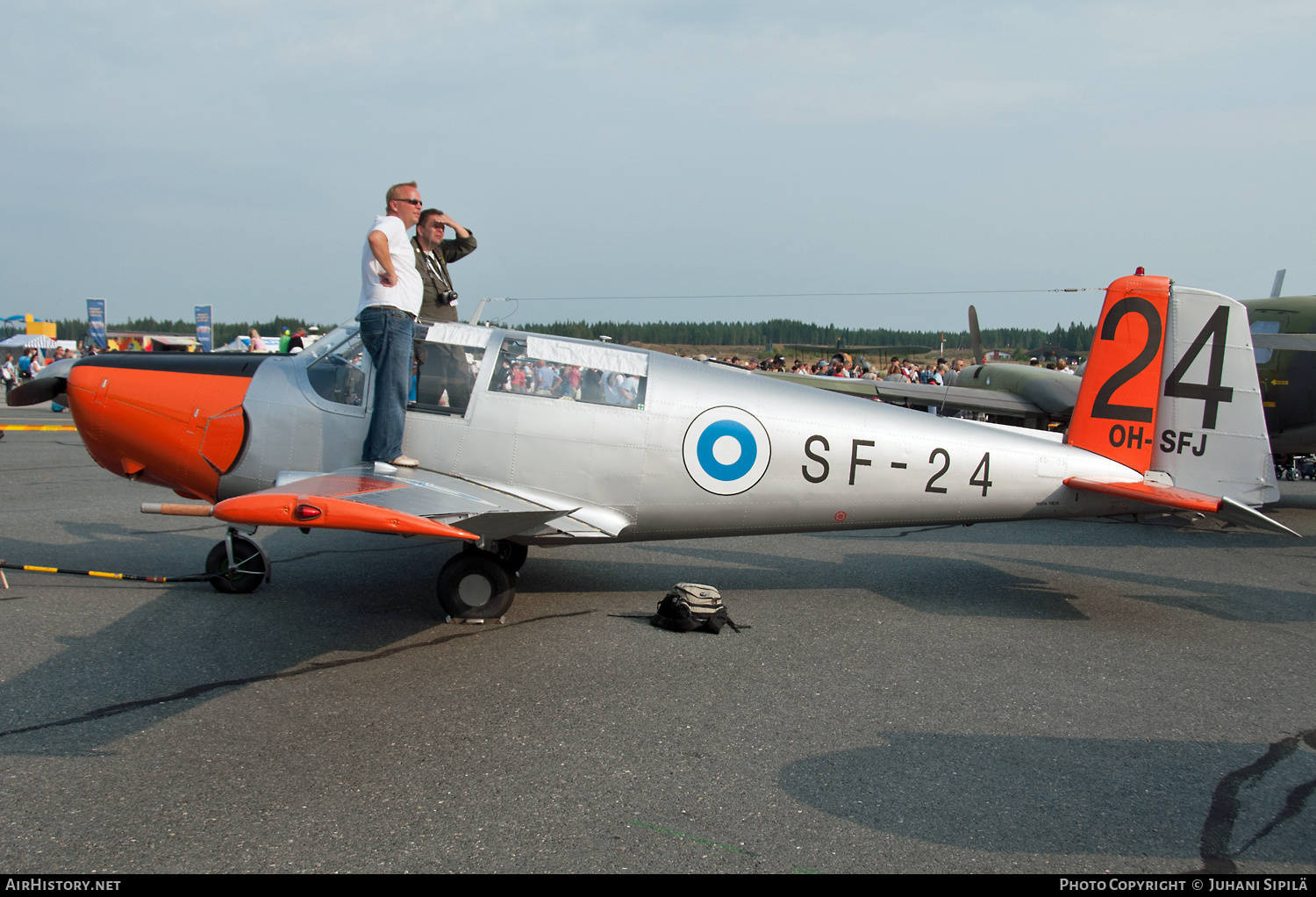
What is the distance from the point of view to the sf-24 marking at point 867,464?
596 centimetres

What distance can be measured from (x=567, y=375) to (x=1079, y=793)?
13.2ft

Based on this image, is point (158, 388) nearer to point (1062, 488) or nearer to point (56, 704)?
point (56, 704)

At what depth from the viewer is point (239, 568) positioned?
240 inches

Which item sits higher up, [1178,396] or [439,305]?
[439,305]

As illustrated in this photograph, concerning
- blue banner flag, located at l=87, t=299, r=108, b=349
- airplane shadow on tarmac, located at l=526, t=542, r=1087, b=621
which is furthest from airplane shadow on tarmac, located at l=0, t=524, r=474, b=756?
blue banner flag, located at l=87, t=299, r=108, b=349

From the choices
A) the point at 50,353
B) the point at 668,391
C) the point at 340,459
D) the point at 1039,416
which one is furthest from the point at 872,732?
the point at 50,353

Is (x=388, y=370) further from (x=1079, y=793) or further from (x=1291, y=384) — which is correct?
(x=1291, y=384)

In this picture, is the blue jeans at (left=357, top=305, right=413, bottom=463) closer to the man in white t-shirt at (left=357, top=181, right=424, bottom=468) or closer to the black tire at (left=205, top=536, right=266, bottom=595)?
the man in white t-shirt at (left=357, top=181, right=424, bottom=468)

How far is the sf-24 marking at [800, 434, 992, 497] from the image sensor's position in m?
5.96

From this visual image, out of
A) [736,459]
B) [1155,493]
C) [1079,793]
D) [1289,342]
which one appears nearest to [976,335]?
[1289,342]

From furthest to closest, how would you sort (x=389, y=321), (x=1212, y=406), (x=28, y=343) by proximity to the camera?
(x=28, y=343)
(x=1212, y=406)
(x=389, y=321)

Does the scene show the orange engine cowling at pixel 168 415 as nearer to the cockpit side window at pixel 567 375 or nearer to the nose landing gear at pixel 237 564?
the nose landing gear at pixel 237 564

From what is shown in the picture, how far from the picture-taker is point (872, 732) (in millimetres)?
3977

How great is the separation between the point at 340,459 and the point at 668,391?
2.44 meters
